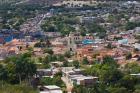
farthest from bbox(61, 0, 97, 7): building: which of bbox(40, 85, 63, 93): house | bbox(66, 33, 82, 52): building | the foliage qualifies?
the foliage

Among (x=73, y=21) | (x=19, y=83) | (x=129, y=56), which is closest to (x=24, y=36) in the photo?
(x=73, y=21)

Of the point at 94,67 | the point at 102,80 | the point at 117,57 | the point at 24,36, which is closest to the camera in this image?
the point at 102,80

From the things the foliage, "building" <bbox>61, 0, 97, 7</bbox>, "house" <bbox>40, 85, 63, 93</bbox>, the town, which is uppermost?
the foliage

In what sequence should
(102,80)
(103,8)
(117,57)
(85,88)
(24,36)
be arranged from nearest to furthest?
(85,88)
(102,80)
(117,57)
(24,36)
(103,8)

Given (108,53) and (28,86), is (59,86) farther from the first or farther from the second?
(108,53)

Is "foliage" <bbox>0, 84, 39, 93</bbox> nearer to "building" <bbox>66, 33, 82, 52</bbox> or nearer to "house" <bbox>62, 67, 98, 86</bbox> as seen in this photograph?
"house" <bbox>62, 67, 98, 86</bbox>

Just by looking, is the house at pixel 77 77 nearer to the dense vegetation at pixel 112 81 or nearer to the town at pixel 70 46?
the town at pixel 70 46

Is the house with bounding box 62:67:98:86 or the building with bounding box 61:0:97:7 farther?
the building with bounding box 61:0:97:7

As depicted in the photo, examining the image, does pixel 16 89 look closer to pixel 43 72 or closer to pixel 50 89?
pixel 50 89

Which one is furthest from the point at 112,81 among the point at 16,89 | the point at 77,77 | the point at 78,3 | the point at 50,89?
the point at 78,3
